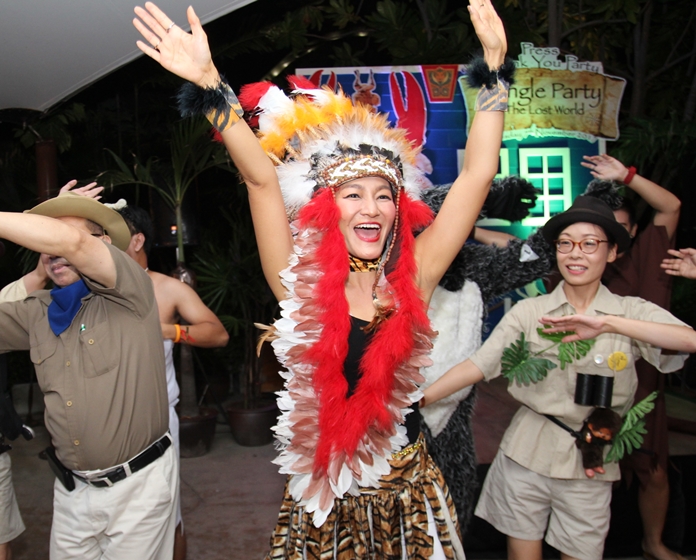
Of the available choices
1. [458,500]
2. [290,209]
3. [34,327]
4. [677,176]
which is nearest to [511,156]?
[677,176]

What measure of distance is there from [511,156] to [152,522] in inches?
149

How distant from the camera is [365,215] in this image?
1852 millimetres

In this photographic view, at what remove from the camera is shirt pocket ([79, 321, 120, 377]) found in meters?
2.10

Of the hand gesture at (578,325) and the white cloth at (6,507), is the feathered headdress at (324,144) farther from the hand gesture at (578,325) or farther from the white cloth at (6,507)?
the white cloth at (6,507)

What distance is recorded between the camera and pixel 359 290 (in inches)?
76.9

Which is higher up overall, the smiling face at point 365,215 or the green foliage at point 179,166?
the green foliage at point 179,166

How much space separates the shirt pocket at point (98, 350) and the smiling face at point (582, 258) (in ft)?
5.32

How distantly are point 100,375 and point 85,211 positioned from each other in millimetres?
528

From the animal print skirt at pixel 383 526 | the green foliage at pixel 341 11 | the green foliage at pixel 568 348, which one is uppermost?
the green foliage at pixel 341 11

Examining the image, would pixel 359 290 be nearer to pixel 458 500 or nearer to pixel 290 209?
pixel 290 209

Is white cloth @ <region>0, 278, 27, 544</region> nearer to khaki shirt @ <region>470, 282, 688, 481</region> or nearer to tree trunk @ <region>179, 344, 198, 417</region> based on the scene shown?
khaki shirt @ <region>470, 282, 688, 481</region>

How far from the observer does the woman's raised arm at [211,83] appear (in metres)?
1.64

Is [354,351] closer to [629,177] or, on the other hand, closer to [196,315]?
[196,315]

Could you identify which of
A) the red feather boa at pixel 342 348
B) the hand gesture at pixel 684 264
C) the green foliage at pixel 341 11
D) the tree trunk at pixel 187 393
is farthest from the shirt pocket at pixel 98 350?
the green foliage at pixel 341 11
